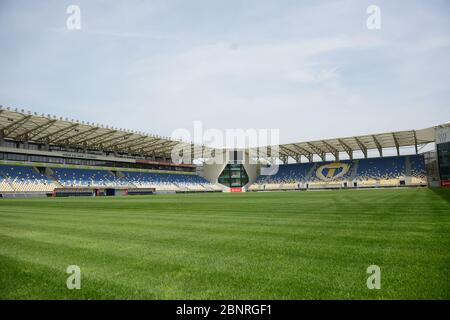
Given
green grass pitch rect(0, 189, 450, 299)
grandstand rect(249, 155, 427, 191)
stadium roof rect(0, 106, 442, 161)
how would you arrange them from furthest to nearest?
grandstand rect(249, 155, 427, 191) < stadium roof rect(0, 106, 442, 161) < green grass pitch rect(0, 189, 450, 299)

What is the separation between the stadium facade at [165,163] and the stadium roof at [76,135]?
0.13m

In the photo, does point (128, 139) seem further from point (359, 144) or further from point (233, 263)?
point (233, 263)

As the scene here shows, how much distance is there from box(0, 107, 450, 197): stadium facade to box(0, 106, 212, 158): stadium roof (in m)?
0.13

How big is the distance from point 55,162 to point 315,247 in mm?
62946

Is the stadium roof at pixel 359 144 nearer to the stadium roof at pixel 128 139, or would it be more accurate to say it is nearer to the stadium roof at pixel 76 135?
the stadium roof at pixel 128 139

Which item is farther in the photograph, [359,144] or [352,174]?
[352,174]

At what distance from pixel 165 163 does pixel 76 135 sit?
93.1 ft

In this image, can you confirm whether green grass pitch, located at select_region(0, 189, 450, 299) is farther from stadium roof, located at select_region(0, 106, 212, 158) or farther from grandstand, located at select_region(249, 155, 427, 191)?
grandstand, located at select_region(249, 155, 427, 191)

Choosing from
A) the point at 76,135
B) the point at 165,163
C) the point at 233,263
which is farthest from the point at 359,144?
the point at 233,263

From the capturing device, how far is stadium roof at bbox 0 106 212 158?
44312mm

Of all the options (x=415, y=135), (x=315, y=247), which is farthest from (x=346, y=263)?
(x=415, y=135)

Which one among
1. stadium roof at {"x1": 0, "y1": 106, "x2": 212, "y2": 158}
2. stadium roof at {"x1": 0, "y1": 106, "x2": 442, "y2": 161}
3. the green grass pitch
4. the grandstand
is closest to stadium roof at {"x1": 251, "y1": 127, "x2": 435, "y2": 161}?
stadium roof at {"x1": 0, "y1": 106, "x2": 442, "y2": 161}

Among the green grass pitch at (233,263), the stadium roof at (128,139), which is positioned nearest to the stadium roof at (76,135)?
the stadium roof at (128,139)

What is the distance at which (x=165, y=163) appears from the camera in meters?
79.7
